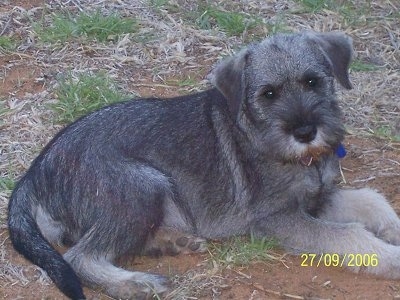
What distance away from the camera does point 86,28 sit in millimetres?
8266

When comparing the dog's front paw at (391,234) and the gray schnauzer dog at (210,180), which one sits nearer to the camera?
the gray schnauzer dog at (210,180)

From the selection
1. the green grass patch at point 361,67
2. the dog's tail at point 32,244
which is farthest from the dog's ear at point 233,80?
the green grass patch at point 361,67

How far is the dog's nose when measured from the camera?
536cm

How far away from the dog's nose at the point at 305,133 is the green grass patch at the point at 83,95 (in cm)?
225

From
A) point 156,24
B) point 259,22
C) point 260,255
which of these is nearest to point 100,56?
point 156,24

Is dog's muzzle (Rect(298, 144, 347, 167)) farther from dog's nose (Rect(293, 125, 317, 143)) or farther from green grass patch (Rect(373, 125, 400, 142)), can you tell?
green grass patch (Rect(373, 125, 400, 142))

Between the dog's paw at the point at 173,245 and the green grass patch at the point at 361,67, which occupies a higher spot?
the dog's paw at the point at 173,245

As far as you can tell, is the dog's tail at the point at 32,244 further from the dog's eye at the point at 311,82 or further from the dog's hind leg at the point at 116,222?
the dog's eye at the point at 311,82

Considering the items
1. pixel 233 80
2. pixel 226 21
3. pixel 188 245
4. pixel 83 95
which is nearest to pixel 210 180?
pixel 188 245

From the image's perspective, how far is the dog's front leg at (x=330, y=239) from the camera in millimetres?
5473

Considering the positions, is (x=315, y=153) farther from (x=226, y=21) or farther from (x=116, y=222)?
(x=226, y=21)

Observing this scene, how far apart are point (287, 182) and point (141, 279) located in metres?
1.07

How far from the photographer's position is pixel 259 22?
8438 mm

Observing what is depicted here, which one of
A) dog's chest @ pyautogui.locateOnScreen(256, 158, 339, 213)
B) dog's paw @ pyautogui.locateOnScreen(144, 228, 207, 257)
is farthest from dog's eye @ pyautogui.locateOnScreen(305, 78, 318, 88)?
dog's paw @ pyautogui.locateOnScreen(144, 228, 207, 257)
